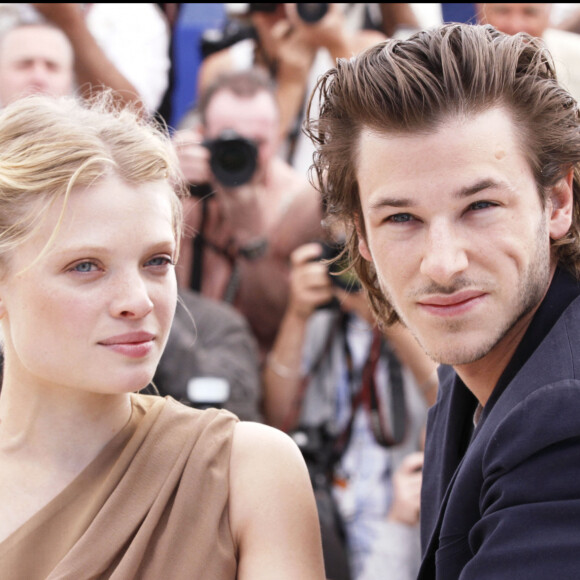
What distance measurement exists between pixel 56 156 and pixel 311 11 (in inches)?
122

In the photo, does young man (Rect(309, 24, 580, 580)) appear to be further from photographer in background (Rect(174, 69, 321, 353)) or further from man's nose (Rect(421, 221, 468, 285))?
photographer in background (Rect(174, 69, 321, 353))

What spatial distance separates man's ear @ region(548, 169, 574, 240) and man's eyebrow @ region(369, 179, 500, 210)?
252 mm

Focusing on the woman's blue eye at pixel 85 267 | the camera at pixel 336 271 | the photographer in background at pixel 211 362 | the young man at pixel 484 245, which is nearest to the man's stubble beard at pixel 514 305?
the young man at pixel 484 245

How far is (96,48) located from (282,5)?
3.38ft

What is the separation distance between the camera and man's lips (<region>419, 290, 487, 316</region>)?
1757 millimetres

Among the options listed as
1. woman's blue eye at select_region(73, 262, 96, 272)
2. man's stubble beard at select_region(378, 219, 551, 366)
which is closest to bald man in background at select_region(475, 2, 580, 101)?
man's stubble beard at select_region(378, 219, 551, 366)

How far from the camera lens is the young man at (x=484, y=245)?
150 centimetres

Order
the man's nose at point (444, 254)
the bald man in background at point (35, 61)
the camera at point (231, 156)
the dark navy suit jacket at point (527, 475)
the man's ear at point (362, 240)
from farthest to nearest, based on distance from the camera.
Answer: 1. the bald man in background at point (35, 61)
2. the camera at point (231, 156)
3. the man's ear at point (362, 240)
4. the man's nose at point (444, 254)
5. the dark navy suit jacket at point (527, 475)

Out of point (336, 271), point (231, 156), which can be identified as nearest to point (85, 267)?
point (336, 271)

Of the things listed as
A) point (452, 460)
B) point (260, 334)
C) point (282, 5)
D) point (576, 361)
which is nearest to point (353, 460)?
point (260, 334)

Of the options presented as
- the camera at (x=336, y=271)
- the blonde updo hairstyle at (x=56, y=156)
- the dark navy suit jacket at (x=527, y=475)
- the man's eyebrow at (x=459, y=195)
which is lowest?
the camera at (x=336, y=271)

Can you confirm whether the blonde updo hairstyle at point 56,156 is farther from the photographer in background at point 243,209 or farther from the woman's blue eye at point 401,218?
the photographer in background at point 243,209

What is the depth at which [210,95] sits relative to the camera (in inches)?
173

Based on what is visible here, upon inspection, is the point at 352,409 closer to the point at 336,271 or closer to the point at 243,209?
the point at 336,271
